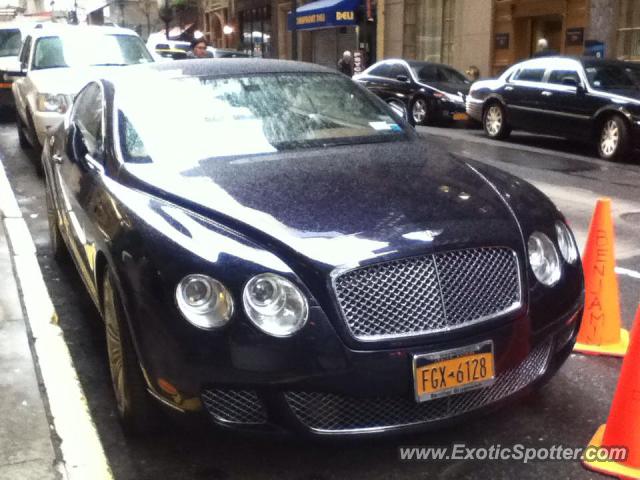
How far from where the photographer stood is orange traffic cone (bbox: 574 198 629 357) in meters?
4.14

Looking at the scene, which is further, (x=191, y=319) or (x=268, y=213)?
(x=268, y=213)

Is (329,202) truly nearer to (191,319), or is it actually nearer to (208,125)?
(191,319)

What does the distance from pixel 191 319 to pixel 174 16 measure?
5919 cm

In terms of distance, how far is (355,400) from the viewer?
2.82 metres

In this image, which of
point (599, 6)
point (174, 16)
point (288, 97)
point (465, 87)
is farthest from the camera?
point (174, 16)

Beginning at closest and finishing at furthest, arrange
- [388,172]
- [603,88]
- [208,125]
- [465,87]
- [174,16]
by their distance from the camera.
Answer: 1. [388,172]
2. [208,125]
3. [603,88]
4. [465,87]
5. [174,16]

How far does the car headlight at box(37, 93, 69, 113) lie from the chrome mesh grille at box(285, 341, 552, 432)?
7.27m

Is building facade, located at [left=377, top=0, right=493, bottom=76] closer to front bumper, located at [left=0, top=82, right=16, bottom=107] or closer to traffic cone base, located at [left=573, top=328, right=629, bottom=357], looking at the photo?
front bumper, located at [left=0, top=82, right=16, bottom=107]

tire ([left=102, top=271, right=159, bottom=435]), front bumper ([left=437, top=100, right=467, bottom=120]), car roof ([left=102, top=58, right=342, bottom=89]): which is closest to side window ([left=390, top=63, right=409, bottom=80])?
front bumper ([left=437, top=100, right=467, bottom=120])

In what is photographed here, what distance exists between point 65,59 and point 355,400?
29.6ft

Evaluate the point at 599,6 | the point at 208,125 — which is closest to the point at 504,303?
the point at 208,125

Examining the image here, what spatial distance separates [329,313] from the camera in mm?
2750

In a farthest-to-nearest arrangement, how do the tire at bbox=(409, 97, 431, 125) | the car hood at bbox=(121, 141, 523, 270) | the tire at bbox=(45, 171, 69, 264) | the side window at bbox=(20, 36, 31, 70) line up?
1. the tire at bbox=(409, 97, 431, 125)
2. the side window at bbox=(20, 36, 31, 70)
3. the tire at bbox=(45, 171, 69, 264)
4. the car hood at bbox=(121, 141, 523, 270)

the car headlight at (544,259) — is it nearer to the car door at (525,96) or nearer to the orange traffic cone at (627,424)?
the orange traffic cone at (627,424)
